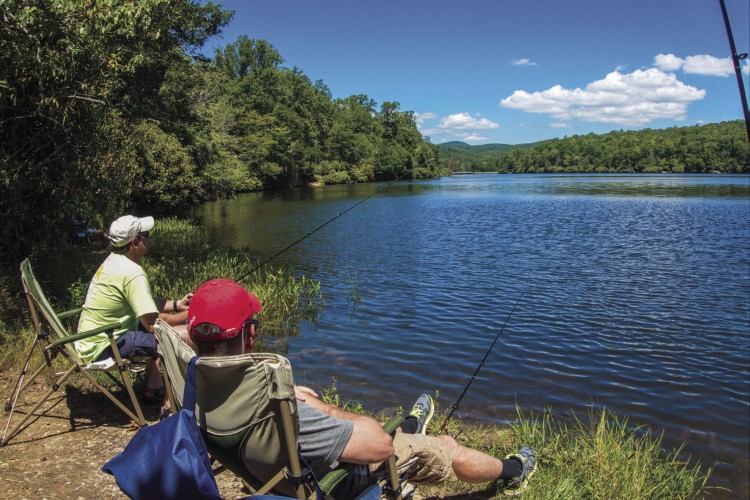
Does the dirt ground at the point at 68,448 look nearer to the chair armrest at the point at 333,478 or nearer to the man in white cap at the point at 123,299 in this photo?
the man in white cap at the point at 123,299

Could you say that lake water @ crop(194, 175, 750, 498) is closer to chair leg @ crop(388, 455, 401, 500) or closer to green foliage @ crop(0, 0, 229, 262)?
chair leg @ crop(388, 455, 401, 500)

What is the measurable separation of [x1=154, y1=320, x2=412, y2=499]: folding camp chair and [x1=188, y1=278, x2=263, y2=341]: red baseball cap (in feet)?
0.52

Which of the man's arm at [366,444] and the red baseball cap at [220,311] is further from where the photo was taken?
the man's arm at [366,444]

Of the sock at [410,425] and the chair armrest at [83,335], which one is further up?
the chair armrest at [83,335]

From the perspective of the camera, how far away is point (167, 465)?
1.94 meters

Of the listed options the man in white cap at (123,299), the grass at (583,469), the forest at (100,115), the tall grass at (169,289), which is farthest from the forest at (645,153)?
the man in white cap at (123,299)

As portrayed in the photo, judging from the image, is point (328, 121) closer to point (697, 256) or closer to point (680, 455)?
point (697, 256)

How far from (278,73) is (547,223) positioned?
209ft

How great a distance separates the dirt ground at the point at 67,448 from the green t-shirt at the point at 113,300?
0.61 m

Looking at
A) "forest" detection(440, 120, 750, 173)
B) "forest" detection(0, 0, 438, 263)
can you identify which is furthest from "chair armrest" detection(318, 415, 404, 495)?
"forest" detection(440, 120, 750, 173)

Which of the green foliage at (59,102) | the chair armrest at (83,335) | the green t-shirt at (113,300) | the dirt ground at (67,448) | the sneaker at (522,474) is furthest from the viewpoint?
the green foliage at (59,102)

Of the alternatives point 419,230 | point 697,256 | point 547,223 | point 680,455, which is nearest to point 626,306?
point 680,455

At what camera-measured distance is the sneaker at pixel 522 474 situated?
3.79 meters

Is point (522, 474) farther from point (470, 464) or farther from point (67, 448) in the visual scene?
point (67, 448)
